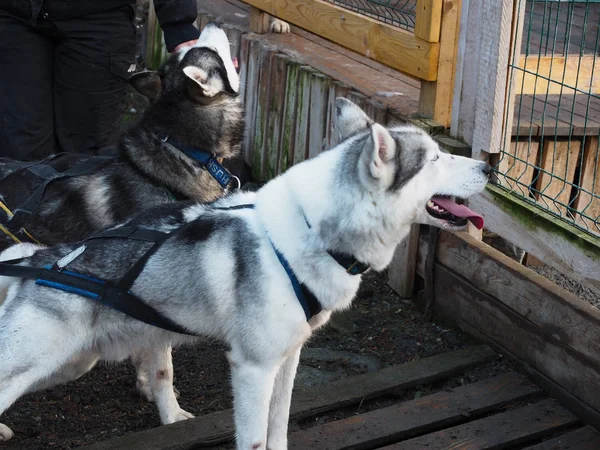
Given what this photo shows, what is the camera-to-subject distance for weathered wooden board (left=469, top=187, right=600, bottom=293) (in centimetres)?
408

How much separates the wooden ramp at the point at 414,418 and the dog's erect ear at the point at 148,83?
1.61 metres

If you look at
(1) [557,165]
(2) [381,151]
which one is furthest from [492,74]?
(2) [381,151]

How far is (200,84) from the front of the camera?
13.2ft

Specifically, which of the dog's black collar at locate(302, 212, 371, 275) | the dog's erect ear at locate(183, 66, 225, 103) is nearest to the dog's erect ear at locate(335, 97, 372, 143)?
the dog's black collar at locate(302, 212, 371, 275)

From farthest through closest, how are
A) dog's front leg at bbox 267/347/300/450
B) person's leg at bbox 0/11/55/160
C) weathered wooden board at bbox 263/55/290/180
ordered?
weathered wooden board at bbox 263/55/290/180 → person's leg at bbox 0/11/55/160 → dog's front leg at bbox 267/347/300/450

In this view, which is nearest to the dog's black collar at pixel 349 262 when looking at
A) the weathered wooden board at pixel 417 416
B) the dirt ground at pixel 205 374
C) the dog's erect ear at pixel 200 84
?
the weathered wooden board at pixel 417 416

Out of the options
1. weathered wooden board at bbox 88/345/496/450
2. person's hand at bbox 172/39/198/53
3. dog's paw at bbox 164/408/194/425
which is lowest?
dog's paw at bbox 164/408/194/425

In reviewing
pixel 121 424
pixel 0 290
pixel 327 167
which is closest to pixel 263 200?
Answer: pixel 327 167

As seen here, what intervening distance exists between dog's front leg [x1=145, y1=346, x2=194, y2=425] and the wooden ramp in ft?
0.36

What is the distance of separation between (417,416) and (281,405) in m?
0.83

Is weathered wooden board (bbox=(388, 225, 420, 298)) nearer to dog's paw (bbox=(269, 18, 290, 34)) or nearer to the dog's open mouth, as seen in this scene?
the dog's open mouth

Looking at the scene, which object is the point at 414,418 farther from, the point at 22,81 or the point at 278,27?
the point at 278,27

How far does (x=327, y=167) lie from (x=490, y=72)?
1790 millimetres

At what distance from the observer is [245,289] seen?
10.3ft
